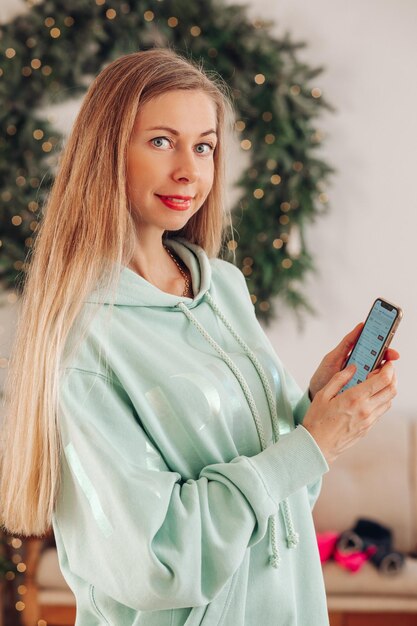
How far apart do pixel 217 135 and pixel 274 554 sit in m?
0.64

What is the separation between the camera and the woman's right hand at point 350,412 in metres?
1.12

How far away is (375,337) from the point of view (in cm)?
119

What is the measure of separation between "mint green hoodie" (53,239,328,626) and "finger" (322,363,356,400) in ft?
0.24

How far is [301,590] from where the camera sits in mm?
1266

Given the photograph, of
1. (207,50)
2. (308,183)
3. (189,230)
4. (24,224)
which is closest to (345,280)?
(308,183)

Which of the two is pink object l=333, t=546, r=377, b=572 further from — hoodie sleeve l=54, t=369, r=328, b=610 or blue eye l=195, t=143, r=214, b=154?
blue eye l=195, t=143, r=214, b=154

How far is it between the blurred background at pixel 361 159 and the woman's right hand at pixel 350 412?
228 centimetres

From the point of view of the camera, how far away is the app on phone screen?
3.85 ft

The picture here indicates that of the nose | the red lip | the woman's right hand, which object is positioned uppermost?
the nose

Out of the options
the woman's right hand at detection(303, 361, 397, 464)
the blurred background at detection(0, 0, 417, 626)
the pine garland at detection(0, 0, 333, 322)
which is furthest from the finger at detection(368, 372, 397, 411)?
the blurred background at detection(0, 0, 417, 626)

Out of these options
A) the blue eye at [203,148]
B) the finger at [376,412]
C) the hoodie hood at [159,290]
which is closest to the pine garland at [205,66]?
the hoodie hood at [159,290]

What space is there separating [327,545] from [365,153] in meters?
1.59

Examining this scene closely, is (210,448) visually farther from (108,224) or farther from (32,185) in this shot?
(32,185)

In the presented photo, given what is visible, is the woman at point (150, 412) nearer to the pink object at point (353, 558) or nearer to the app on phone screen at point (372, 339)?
the app on phone screen at point (372, 339)
